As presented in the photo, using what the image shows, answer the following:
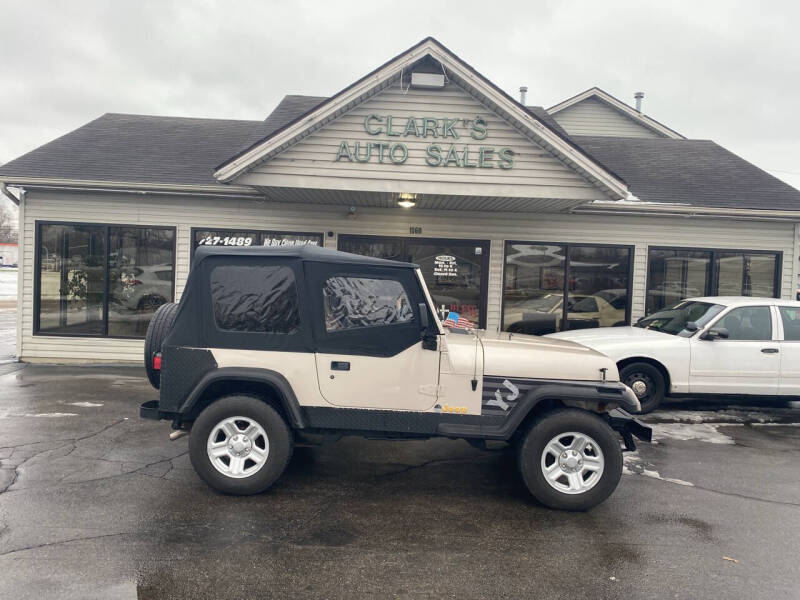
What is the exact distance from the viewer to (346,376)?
14.6ft

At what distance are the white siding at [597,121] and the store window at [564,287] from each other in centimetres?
1008

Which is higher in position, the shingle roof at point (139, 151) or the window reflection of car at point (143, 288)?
the shingle roof at point (139, 151)

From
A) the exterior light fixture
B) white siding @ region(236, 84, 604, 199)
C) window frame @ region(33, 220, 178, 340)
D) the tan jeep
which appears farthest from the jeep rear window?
window frame @ region(33, 220, 178, 340)

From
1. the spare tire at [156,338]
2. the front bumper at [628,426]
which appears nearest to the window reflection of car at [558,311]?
the front bumper at [628,426]

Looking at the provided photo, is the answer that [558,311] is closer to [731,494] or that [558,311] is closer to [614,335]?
[614,335]

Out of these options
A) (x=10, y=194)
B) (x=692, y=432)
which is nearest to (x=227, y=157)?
(x=10, y=194)

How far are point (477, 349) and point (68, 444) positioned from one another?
4.29 meters

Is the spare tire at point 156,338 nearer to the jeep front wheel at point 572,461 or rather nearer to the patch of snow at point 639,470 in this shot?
the jeep front wheel at point 572,461

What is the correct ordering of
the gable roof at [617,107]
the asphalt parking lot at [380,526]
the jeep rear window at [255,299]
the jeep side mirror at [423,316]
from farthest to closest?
the gable roof at [617,107] < the jeep rear window at [255,299] < the jeep side mirror at [423,316] < the asphalt parking lot at [380,526]

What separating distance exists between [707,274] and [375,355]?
8.77 metres

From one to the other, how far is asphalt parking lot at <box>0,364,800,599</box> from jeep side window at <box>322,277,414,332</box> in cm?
146

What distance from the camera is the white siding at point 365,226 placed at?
1022 centimetres

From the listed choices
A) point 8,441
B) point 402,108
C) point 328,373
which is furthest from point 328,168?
point 8,441

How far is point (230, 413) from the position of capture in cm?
443
